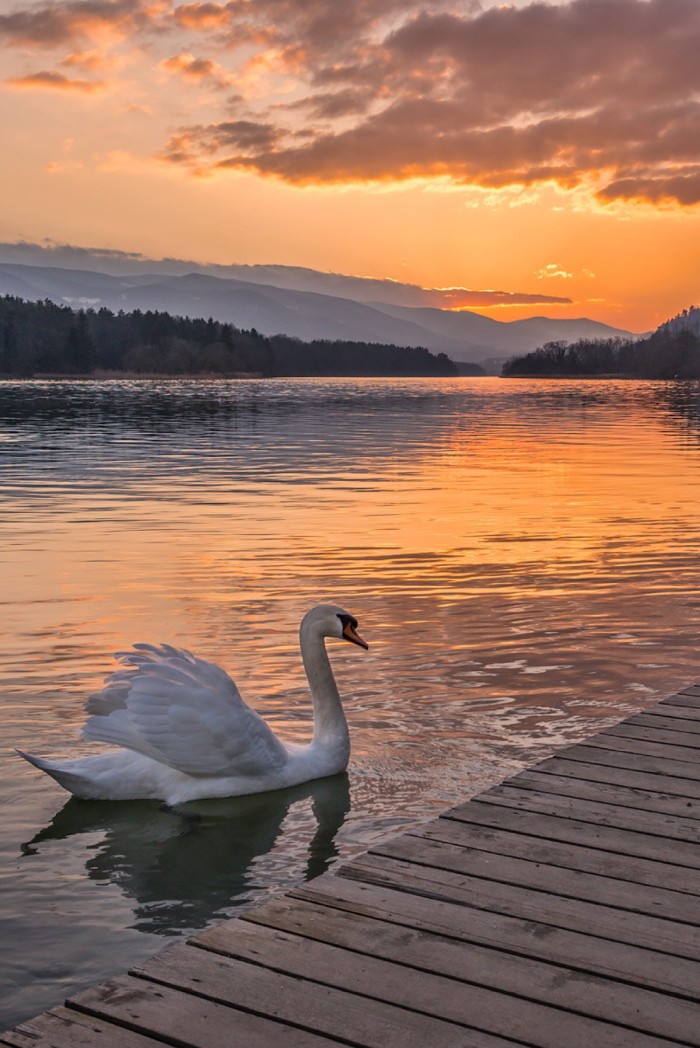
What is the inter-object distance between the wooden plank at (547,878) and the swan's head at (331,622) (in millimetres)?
3474

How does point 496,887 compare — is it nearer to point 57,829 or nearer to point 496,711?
point 57,829

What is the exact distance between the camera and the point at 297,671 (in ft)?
42.1

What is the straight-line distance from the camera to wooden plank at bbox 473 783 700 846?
6523mm

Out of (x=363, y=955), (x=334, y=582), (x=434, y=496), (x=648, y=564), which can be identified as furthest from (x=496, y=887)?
(x=434, y=496)

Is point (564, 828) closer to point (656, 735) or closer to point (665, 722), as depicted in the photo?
point (656, 735)

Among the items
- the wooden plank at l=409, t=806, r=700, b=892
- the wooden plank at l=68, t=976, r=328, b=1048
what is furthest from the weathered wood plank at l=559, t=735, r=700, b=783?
the wooden plank at l=68, t=976, r=328, b=1048

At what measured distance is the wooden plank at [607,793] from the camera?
7.23m

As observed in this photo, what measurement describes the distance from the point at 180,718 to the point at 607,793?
2.98 m

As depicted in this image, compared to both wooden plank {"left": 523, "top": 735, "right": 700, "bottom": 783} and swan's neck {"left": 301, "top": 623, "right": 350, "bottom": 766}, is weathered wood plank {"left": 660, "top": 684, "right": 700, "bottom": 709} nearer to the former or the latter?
wooden plank {"left": 523, "top": 735, "right": 700, "bottom": 783}

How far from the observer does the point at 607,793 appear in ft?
24.8

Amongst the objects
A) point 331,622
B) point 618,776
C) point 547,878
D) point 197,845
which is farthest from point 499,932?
point 331,622

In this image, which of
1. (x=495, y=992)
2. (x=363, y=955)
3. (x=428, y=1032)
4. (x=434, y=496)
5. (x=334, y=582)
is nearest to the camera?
(x=428, y=1032)

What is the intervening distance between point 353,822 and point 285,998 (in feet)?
13.5

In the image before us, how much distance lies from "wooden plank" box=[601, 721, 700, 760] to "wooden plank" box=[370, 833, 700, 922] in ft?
8.72
